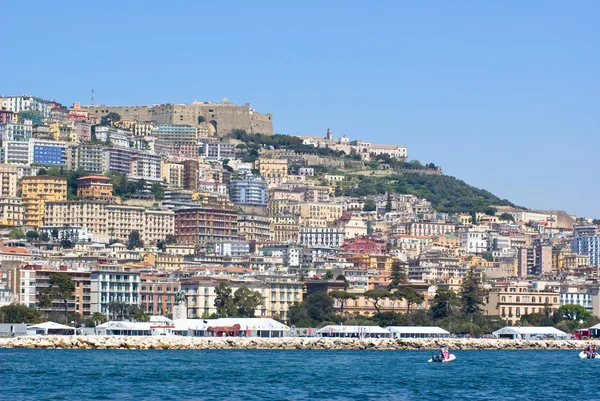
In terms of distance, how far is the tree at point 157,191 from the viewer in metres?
142

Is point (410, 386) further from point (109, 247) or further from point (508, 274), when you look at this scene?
point (508, 274)

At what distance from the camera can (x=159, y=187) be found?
145m

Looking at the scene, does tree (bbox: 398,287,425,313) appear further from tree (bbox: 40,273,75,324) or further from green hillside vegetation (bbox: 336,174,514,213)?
green hillside vegetation (bbox: 336,174,514,213)

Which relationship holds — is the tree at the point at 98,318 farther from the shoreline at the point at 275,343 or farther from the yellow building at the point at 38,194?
the yellow building at the point at 38,194

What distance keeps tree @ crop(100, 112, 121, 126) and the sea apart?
9643cm

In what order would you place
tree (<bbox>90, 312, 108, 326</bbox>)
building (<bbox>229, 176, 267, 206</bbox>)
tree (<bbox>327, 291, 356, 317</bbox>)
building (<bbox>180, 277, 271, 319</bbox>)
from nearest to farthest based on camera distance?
1. tree (<bbox>90, 312, 108, 326</bbox>)
2. building (<bbox>180, 277, 271, 319</bbox>)
3. tree (<bbox>327, 291, 356, 317</bbox>)
4. building (<bbox>229, 176, 267, 206</bbox>)

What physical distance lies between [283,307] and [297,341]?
2265 centimetres

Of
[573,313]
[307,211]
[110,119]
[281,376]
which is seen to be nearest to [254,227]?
[307,211]

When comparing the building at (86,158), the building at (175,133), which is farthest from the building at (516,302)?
the building at (175,133)

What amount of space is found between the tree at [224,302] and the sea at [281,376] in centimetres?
1805

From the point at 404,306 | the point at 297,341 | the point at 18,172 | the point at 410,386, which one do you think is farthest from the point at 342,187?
the point at 410,386

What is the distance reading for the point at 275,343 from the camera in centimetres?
8000

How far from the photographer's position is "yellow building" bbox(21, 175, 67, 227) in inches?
5118

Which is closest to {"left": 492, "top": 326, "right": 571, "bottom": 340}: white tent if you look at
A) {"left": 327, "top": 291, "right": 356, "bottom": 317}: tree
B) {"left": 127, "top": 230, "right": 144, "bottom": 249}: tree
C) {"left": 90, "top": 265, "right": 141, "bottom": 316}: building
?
{"left": 327, "top": 291, "right": 356, "bottom": 317}: tree
